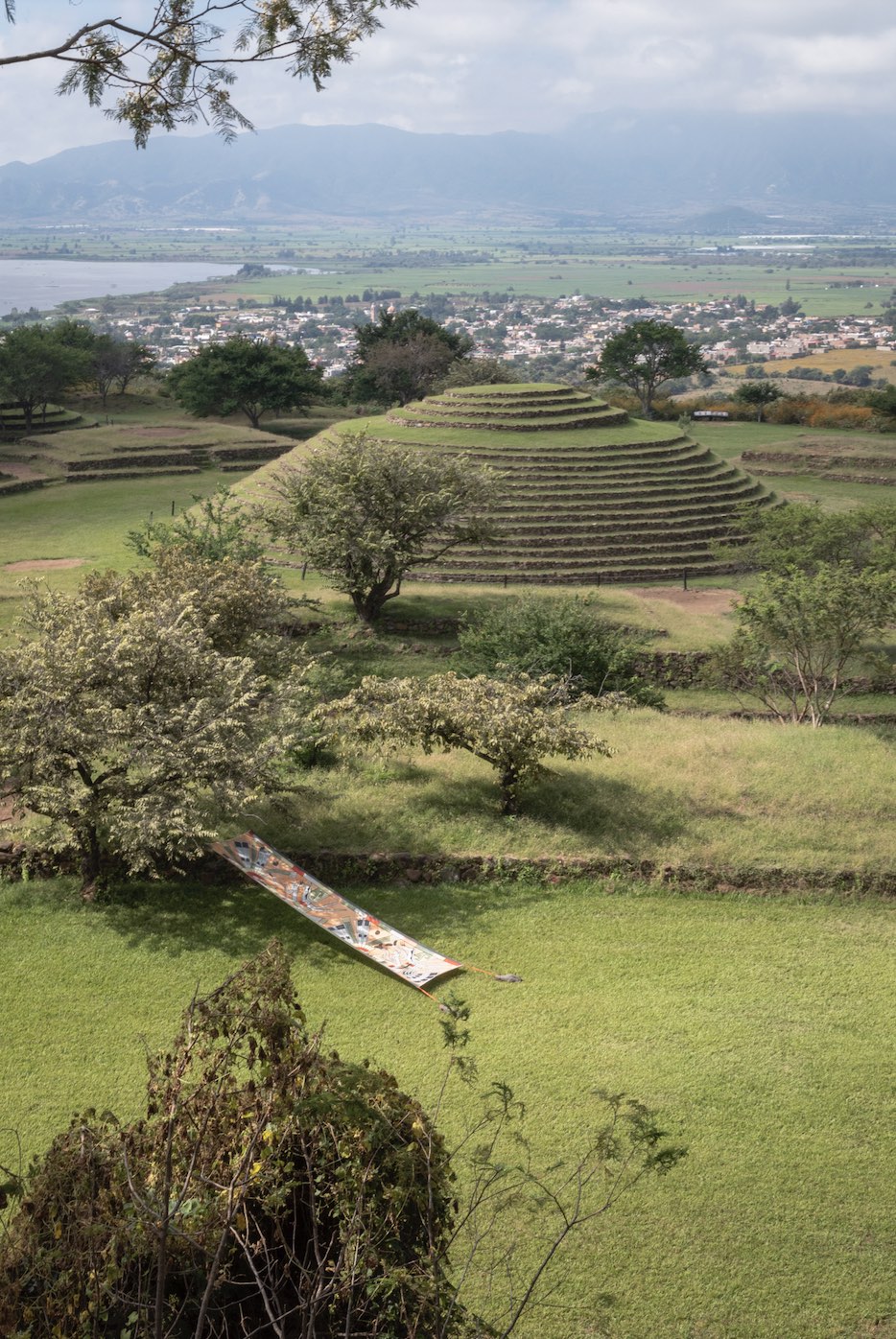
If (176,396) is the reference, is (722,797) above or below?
below

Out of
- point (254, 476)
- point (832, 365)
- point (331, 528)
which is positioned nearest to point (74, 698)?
point (331, 528)

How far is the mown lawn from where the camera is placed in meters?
8.71

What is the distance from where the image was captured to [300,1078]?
6.50m

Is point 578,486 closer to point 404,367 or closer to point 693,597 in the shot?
point 693,597

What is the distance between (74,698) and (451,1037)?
353 inches

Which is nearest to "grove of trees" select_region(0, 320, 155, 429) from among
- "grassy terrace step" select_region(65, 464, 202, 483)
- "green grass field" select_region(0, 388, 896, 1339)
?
"grassy terrace step" select_region(65, 464, 202, 483)

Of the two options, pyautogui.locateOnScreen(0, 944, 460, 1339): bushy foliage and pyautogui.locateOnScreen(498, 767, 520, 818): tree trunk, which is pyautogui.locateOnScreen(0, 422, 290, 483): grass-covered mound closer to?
pyautogui.locateOnScreen(498, 767, 520, 818): tree trunk

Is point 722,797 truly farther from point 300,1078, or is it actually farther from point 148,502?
point 148,502

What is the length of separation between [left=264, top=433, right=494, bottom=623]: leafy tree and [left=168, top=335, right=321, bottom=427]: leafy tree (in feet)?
105

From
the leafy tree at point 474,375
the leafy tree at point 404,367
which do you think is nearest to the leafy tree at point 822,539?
the leafy tree at point 474,375

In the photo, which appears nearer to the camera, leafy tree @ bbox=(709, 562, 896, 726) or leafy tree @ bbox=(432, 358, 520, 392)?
leafy tree @ bbox=(709, 562, 896, 726)

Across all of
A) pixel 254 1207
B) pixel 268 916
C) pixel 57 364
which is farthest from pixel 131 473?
pixel 254 1207

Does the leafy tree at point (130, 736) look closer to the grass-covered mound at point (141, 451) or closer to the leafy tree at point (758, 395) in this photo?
the grass-covered mound at point (141, 451)

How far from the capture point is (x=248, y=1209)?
20.6ft
